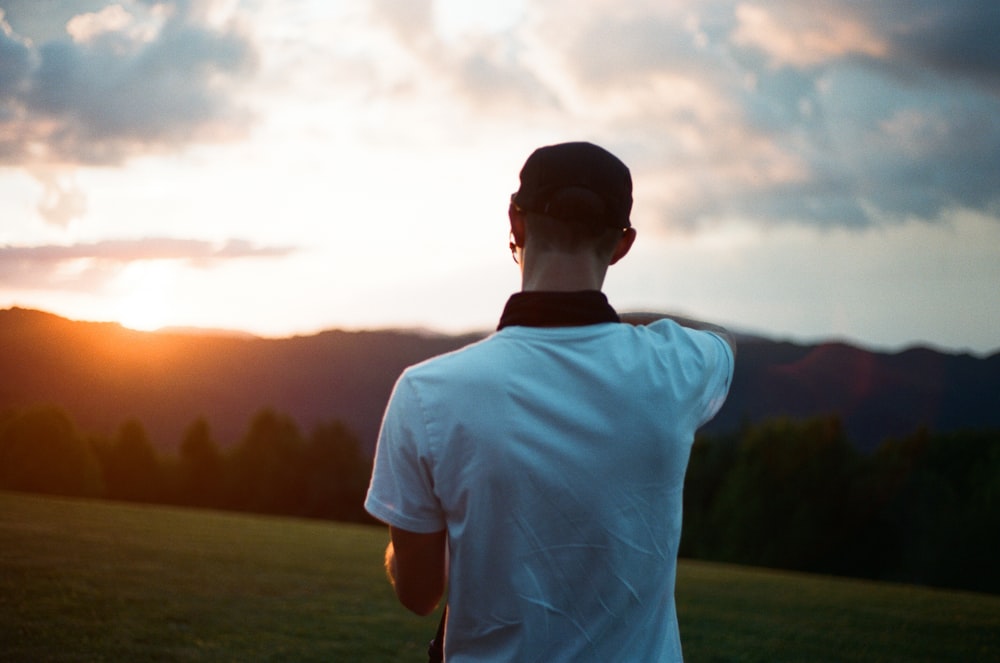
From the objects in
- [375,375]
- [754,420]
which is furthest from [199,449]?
[754,420]

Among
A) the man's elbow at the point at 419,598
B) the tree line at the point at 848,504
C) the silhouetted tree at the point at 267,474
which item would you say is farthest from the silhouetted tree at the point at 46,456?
the man's elbow at the point at 419,598

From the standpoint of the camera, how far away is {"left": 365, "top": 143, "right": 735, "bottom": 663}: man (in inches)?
58.4

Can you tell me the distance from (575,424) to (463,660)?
542 mm

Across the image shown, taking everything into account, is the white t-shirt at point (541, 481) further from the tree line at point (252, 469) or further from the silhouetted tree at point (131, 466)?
the silhouetted tree at point (131, 466)

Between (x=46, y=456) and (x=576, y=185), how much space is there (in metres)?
42.8

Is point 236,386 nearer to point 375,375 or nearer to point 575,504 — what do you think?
point 375,375

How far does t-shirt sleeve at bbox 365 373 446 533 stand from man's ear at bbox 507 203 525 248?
44cm

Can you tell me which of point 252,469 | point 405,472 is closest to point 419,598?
point 405,472

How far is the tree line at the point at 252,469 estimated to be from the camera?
4716 centimetres

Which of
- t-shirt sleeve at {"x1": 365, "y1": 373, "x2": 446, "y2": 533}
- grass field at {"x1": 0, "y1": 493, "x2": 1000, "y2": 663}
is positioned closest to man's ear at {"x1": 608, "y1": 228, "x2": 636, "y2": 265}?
t-shirt sleeve at {"x1": 365, "y1": 373, "x2": 446, "y2": 533}

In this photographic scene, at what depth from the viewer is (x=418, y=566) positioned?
1618 mm

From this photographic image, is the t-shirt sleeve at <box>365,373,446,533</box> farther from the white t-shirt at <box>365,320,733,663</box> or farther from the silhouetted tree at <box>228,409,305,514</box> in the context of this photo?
the silhouetted tree at <box>228,409,305,514</box>

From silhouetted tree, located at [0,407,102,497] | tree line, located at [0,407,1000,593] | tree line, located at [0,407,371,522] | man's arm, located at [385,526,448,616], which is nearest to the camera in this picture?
man's arm, located at [385,526,448,616]

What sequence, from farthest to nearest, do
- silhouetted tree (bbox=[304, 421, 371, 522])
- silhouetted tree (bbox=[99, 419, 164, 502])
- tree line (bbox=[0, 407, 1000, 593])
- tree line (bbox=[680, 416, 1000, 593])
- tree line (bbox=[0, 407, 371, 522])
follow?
silhouetted tree (bbox=[304, 421, 371, 522]), tree line (bbox=[0, 407, 371, 522]), silhouetted tree (bbox=[99, 419, 164, 502]), tree line (bbox=[0, 407, 1000, 593]), tree line (bbox=[680, 416, 1000, 593])
